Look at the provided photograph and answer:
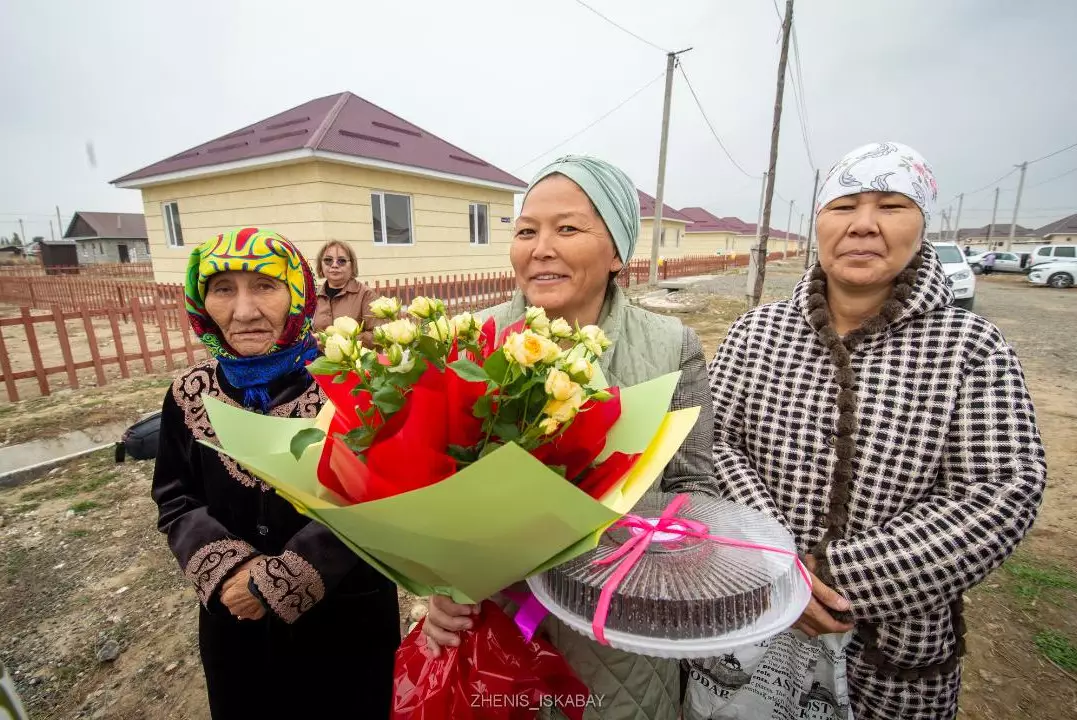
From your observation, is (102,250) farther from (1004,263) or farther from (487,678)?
(1004,263)

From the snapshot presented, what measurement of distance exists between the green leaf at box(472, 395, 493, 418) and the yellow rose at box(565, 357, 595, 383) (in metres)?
0.14

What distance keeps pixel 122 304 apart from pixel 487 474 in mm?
13959

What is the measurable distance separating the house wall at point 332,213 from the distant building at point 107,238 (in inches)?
1536

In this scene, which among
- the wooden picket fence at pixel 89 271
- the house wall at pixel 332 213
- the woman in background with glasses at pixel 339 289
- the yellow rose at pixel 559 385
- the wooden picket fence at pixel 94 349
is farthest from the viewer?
the wooden picket fence at pixel 89 271

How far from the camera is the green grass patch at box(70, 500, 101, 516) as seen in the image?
3396mm

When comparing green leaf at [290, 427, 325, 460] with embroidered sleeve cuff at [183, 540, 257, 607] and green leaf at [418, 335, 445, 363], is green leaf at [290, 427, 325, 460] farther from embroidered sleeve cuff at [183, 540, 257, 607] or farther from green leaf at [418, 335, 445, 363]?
embroidered sleeve cuff at [183, 540, 257, 607]

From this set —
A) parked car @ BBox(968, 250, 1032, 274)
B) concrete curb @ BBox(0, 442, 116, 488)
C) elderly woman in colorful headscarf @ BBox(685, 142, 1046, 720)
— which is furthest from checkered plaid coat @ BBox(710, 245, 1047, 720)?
parked car @ BBox(968, 250, 1032, 274)

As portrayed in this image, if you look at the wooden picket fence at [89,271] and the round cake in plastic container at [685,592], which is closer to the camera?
the round cake in plastic container at [685,592]

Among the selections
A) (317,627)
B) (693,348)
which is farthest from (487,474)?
(317,627)

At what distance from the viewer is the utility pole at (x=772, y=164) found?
10.9 metres

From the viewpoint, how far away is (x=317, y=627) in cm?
151

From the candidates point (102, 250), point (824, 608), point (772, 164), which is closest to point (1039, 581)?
point (824, 608)

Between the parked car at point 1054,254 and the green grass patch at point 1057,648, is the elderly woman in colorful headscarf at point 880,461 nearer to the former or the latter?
the green grass patch at point 1057,648

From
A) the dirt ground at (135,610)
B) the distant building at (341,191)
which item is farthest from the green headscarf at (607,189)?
the distant building at (341,191)
